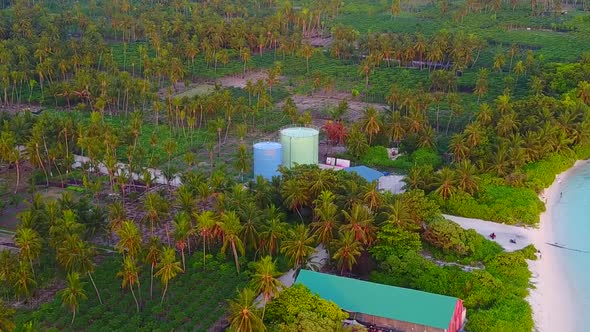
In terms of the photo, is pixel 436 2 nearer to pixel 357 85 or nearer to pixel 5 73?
pixel 357 85

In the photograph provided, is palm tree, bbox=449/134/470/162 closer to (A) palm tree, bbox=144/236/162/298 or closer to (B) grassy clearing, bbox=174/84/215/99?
(A) palm tree, bbox=144/236/162/298

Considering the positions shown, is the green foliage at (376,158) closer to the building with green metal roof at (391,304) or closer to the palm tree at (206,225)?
the palm tree at (206,225)

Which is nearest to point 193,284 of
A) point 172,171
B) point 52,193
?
point 172,171

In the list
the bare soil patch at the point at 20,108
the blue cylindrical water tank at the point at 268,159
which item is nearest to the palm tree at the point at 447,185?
the blue cylindrical water tank at the point at 268,159

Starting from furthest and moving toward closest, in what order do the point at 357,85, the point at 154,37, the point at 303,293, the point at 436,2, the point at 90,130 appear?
the point at 436,2 < the point at 154,37 < the point at 357,85 < the point at 90,130 < the point at 303,293

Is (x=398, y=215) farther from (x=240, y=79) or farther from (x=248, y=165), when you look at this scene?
(x=240, y=79)
